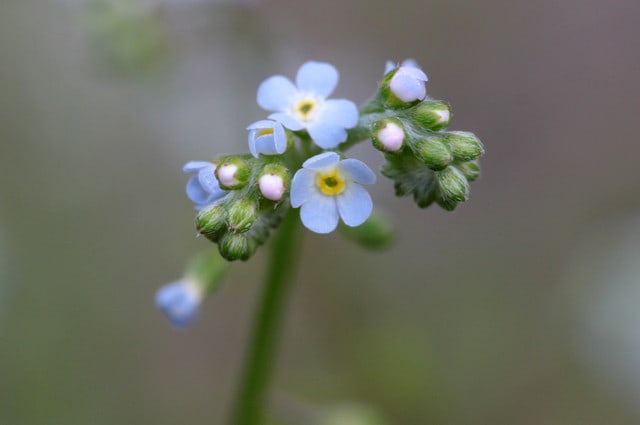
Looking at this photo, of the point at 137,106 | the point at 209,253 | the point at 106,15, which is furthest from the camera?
the point at 137,106

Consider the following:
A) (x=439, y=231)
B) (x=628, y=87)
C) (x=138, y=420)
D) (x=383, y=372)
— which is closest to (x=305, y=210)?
(x=383, y=372)

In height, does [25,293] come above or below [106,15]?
below

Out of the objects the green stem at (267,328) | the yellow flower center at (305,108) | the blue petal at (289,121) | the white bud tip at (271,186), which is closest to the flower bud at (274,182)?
the white bud tip at (271,186)

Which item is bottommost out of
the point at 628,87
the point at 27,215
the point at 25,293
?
the point at 25,293

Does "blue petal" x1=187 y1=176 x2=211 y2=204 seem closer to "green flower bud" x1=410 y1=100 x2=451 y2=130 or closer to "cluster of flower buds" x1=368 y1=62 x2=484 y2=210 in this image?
"cluster of flower buds" x1=368 y1=62 x2=484 y2=210

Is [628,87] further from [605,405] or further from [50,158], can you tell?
[50,158]

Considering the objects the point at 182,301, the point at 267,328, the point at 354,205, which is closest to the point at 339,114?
the point at 354,205

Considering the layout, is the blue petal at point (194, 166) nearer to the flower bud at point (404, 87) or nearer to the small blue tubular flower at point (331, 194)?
the small blue tubular flower at point (331, 194)
